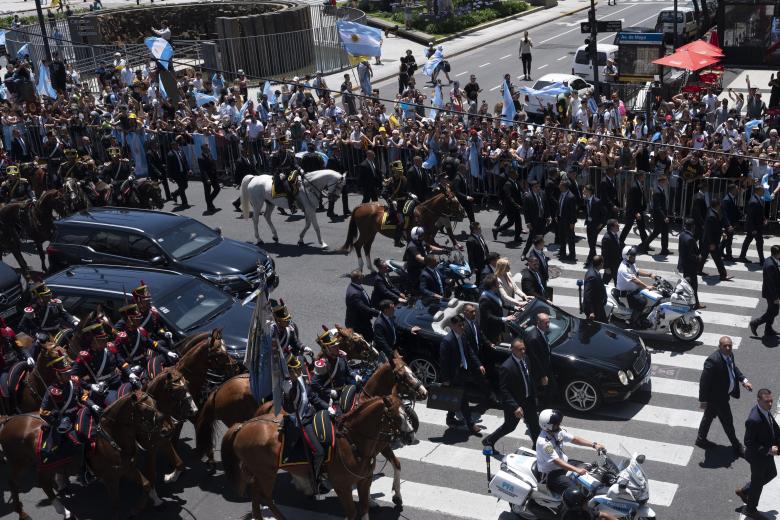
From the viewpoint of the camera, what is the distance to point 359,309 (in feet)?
51.8

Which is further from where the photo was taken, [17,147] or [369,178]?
[17,147]

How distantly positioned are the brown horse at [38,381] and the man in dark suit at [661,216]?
1184 centimetres

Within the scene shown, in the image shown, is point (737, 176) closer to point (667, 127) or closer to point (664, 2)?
point (667, 127)

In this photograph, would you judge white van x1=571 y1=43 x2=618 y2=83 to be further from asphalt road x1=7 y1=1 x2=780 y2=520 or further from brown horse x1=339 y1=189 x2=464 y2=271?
asphalt road x1=7 y1=1 x2=780 y2=520

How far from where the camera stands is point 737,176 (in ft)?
69.1

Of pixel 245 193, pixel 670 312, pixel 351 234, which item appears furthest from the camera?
pixel 245 193

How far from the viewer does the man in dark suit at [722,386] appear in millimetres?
12680

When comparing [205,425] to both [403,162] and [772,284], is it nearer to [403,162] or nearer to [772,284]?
[772,284]

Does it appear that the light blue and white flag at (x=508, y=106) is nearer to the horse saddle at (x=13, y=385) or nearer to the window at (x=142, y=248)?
the window at (x=142, y=248)

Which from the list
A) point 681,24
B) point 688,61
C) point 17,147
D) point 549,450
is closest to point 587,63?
point 681,24

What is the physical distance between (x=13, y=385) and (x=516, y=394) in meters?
6.83

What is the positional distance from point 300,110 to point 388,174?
13.5 ft

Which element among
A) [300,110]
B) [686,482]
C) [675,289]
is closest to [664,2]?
[300,110]

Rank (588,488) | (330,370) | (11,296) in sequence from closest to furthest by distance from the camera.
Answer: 1. (588,488)
2. (330,370)
3. (11,296)
